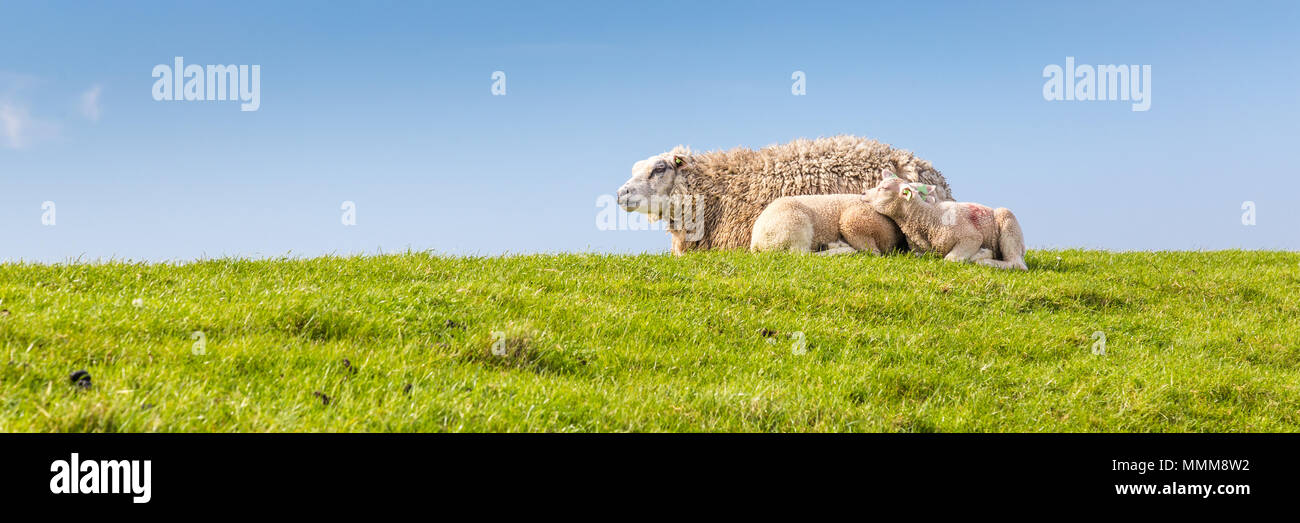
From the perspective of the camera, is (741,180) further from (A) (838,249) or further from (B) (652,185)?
(A) (838,249)

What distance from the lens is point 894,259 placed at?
13.3 metres

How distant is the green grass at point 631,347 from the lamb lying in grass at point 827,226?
78 cm

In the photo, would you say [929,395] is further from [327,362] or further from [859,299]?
[327,362]

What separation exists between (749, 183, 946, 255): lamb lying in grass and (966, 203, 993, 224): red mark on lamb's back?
54 cm

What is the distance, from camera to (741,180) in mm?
16016

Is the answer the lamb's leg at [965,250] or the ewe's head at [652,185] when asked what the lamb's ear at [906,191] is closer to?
the lamb's leg at [965,250]

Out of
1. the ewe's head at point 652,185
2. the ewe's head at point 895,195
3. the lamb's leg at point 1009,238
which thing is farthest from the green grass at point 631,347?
the ewe's head at point 652,185

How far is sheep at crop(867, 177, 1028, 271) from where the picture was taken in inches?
536

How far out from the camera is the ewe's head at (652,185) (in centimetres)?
1595
